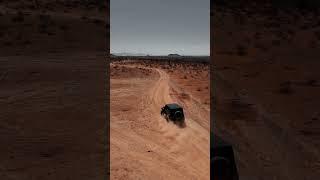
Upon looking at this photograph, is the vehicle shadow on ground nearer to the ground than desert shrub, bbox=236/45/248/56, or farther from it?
nearer to the ground

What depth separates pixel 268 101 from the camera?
60.9 feet

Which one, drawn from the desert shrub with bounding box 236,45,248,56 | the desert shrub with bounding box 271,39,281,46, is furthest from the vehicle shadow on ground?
the desert shrub with bounding box 271,39,281,46

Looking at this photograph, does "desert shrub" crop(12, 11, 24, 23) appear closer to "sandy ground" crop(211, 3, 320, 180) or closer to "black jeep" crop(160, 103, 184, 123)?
"sandy ground" crop(211, 3, 320, 180)

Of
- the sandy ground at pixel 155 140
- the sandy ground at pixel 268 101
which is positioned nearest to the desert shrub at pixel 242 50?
the sandy ground at pixel 268 101

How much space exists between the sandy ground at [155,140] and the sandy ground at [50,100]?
2.61 feet

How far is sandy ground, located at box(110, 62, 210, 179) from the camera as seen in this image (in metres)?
11.5

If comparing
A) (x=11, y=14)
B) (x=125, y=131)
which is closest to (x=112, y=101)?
(x=125, y=131)

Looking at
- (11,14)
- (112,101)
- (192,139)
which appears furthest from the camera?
(11,14)

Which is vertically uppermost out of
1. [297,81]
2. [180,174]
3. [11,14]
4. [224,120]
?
[11,14]

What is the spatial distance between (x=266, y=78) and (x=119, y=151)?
13422 millimetres

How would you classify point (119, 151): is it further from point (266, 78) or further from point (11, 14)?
point (11, 14)

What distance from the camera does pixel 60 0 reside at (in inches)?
1877

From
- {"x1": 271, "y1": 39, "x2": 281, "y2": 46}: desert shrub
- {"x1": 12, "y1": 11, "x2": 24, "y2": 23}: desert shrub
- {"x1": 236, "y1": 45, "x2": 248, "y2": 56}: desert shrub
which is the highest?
{"x1": 12, "y1": 11, "x2": 24, "y2": 23}: desert shrub

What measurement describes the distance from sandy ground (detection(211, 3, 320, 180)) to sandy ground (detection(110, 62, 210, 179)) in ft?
3.79
